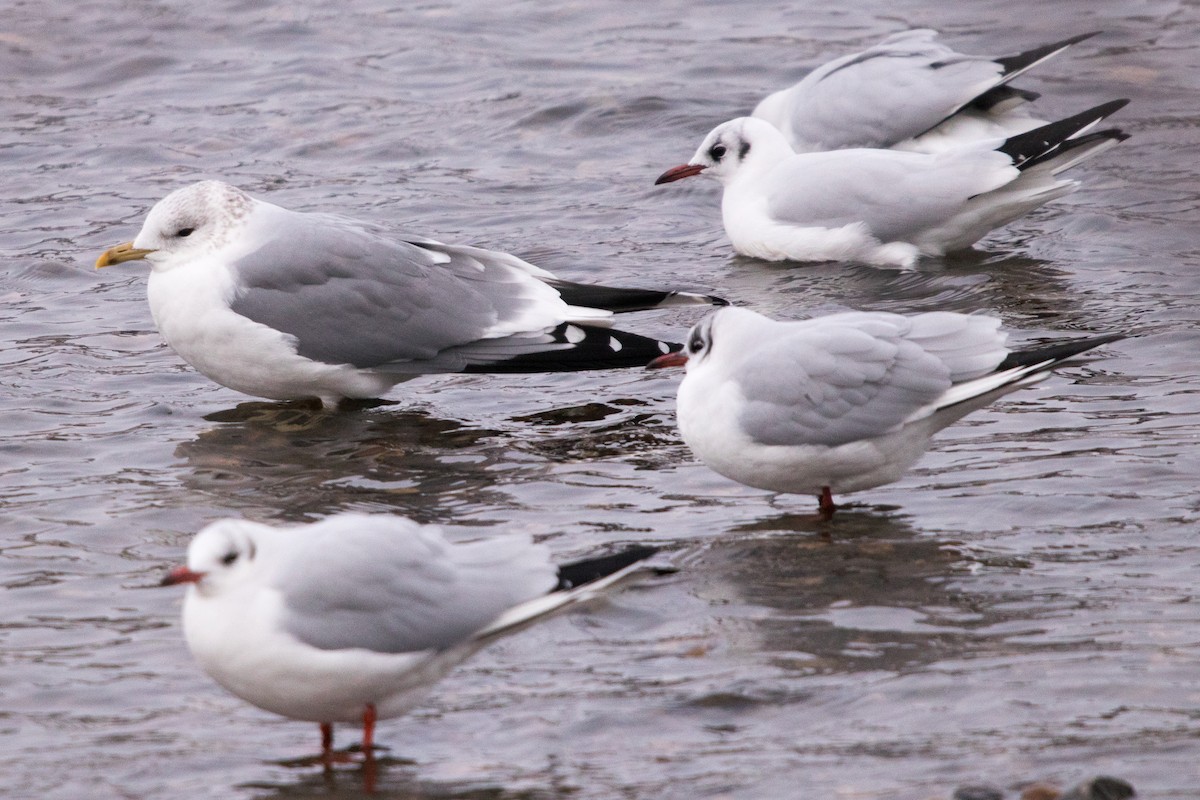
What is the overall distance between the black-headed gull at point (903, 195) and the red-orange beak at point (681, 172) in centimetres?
48

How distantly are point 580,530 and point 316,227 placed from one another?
2149mm

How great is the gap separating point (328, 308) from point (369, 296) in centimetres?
19

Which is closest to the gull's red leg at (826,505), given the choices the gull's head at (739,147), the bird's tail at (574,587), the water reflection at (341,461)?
the water reflection at (341,461)

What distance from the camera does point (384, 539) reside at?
4.46m

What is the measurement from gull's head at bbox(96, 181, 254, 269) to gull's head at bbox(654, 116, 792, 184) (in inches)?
134

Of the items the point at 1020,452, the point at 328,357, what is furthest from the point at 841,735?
the point at 328,357

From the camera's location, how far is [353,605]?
4.35 metres

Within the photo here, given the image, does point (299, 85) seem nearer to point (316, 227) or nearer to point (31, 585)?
point (316, 227)

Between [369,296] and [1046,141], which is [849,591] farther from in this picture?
[1046,141]

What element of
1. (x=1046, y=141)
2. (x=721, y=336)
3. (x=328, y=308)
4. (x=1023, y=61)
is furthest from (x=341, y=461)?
(x=1023, y=61)

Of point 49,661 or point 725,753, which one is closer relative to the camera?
point 725,753

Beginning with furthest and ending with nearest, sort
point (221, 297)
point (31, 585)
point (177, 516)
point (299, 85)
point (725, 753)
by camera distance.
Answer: point (299, 85) → point (221, 297) → point (177, 516) → point (31, 585) → point (725, 753)

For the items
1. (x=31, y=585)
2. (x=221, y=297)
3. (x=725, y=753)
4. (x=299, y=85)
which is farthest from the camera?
(x=299, y=85)

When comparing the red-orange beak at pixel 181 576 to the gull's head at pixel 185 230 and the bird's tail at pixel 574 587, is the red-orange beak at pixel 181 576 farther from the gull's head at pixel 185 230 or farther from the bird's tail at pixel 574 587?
the gull's head at pixel 185 230
